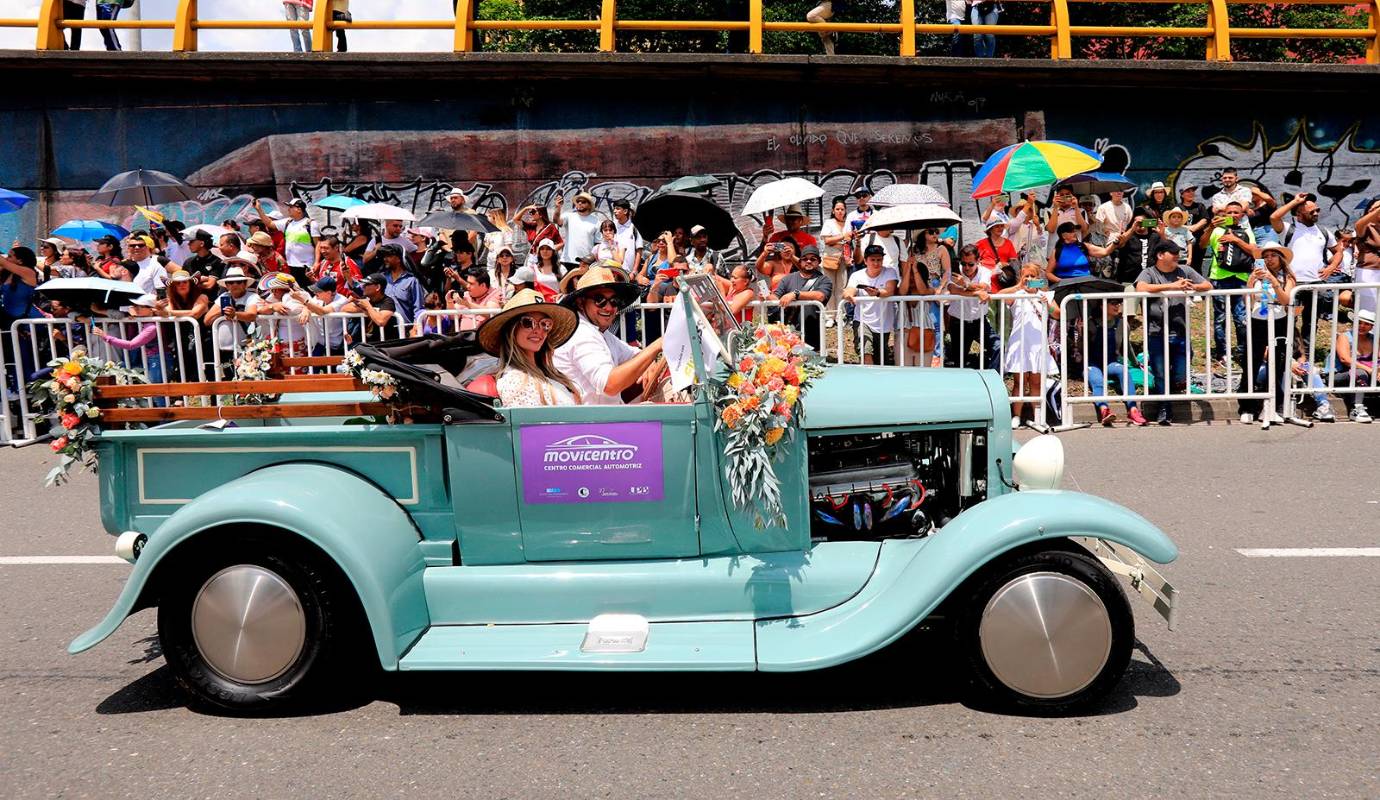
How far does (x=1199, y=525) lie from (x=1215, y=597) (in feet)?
4.69

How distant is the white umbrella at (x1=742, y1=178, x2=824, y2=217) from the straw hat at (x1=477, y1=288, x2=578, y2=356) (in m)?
6.34

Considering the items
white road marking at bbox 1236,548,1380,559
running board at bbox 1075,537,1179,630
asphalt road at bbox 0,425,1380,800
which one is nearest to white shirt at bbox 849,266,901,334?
white road marking at bbox 1236,548,1380,559

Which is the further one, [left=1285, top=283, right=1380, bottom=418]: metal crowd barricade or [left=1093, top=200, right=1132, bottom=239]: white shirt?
[left=1093, top=200, right=1132, bottom=239]: white shirt

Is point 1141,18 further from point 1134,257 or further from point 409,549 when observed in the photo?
point 409,549

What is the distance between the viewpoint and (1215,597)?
5469mm

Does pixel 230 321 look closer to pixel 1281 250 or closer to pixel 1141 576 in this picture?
pixel 1141 576

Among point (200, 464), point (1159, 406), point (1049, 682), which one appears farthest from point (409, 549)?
point (1159, 406)

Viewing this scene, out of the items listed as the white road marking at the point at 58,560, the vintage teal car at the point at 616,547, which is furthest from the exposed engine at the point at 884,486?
the white road marking at the point at 58,560

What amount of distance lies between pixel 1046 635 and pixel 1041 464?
27.6 inches

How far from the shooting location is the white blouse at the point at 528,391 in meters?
4.71

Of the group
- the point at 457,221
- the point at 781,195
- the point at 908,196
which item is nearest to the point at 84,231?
the point at 457,221

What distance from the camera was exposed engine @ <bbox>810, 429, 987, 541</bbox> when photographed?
4.64m

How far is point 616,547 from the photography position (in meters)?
4.47

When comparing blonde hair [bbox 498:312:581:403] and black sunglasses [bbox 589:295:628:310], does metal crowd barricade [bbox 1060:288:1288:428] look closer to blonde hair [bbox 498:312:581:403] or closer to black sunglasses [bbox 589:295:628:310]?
black sunglasses [bbox 589:295:628:310]
